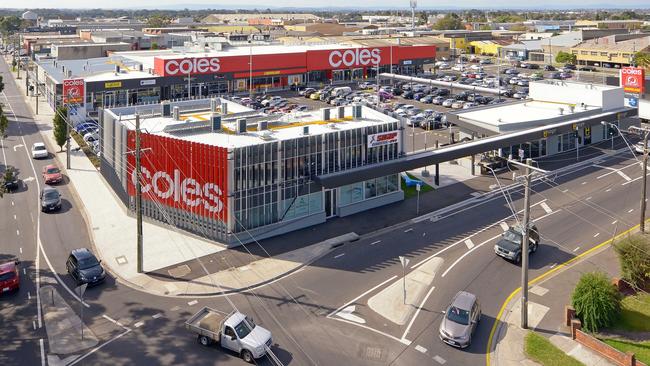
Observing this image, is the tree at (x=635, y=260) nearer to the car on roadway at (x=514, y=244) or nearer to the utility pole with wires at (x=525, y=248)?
the car on roadway at (x=514, y=244)

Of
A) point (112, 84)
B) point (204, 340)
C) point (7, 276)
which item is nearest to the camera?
point (204, 340)

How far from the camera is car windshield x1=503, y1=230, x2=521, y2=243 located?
3054 centimetres

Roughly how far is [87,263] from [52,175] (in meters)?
20.0

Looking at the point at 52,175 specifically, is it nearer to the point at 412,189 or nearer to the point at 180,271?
the point at 180,271

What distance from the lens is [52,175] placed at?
1745 inches

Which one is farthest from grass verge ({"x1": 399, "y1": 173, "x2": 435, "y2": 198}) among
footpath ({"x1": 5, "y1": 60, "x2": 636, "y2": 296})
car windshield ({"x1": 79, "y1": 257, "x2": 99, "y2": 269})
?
car windshield ({"x1": 79, "y1": 257, "x2": 99, "y2": 269})

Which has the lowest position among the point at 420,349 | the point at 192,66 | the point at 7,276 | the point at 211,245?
the point at 420,349

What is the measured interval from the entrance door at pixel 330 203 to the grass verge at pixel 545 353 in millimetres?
16721

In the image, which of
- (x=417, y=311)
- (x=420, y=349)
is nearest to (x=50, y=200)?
(x=417, y=311)

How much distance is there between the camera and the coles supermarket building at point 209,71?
245 feet

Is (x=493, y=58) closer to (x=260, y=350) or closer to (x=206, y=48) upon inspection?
(x=206, y=48)

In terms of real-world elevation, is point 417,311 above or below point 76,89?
below

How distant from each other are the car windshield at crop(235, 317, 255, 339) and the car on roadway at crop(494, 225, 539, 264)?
1513 centimetres

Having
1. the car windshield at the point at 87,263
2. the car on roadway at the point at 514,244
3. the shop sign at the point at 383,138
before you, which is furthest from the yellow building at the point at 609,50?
the car windshield at the point at 87,263
